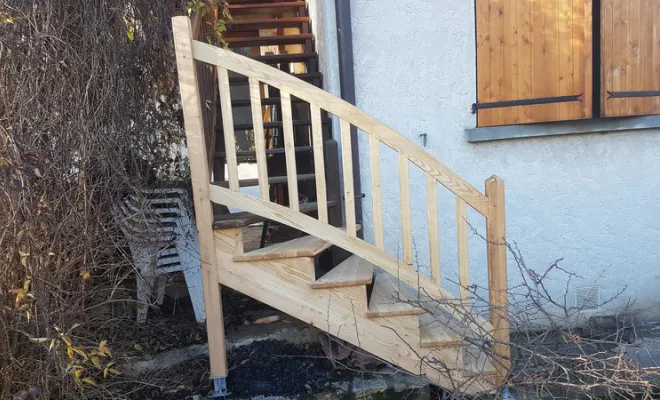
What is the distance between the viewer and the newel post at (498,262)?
9.86ft

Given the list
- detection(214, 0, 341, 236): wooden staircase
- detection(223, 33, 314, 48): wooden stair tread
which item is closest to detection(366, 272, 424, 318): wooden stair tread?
detection(214, 0, 341, 236): wooden staircase

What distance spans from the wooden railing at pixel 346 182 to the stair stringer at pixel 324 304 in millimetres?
193

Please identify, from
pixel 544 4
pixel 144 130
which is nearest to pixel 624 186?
pixel 544 4

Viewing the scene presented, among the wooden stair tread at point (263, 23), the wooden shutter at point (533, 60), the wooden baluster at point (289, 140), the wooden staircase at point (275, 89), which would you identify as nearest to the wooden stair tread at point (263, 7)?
the wooden staircase at point (275, 89)

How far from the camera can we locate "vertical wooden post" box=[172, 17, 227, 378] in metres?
2.96

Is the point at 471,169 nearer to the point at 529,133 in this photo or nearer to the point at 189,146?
the point at 529,133

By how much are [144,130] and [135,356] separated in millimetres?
1467

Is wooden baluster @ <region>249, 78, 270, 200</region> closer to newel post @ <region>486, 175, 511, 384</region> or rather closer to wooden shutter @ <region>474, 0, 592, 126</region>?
newel post @ <region>486, 175, 511, 384</region>

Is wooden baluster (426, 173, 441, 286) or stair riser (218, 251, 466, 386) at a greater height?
wooden baluster (426, 173, 441, 286)

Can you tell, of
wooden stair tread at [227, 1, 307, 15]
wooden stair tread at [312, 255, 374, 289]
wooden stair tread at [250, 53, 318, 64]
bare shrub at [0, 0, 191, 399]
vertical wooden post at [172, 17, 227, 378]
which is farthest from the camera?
wooden stair tread at [227, 1, 307, 15]

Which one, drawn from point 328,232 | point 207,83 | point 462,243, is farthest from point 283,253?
point 207,83

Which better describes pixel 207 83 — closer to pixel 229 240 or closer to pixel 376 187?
pixel 229 240

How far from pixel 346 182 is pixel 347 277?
0.56 meters

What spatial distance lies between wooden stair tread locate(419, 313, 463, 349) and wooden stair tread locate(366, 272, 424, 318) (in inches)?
7.2
